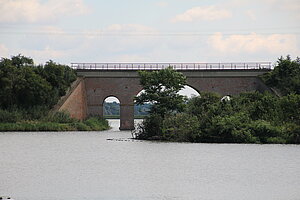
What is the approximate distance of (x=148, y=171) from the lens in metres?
29.5

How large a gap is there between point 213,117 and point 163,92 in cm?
770

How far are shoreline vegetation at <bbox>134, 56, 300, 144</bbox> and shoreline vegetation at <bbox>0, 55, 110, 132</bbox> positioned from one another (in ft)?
36.9

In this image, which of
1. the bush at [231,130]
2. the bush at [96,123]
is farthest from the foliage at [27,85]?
the bush at [231,130]

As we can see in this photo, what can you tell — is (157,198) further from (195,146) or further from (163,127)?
(163,127)

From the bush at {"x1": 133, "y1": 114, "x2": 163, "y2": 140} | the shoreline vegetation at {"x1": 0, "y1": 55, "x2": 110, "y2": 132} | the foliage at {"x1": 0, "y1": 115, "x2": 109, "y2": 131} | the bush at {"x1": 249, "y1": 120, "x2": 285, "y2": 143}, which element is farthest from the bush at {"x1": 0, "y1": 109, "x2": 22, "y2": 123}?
the bush at {"x1": 249, "y1": 120, "x2": 285, "y2": 143}

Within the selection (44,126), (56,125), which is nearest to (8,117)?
(44,126)

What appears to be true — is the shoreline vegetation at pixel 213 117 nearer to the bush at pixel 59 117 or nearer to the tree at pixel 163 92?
the tree at pixel 163 92

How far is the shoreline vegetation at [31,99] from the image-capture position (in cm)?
5991

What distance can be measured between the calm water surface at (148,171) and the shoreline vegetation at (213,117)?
1.96 m

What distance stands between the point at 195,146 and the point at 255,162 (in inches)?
349

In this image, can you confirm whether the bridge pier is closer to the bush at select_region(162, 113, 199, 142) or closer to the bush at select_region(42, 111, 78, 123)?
the bush at select_region(42, 111, 78, 123)

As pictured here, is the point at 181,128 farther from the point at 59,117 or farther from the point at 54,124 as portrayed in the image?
the point at 59,117

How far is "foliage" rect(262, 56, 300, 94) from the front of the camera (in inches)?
2463

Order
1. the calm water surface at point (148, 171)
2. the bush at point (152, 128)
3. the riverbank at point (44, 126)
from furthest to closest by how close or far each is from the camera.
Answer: the riverbank at point (44, 126) < the bush at point (152, 128) < the calm water surface at point (148, 171)
